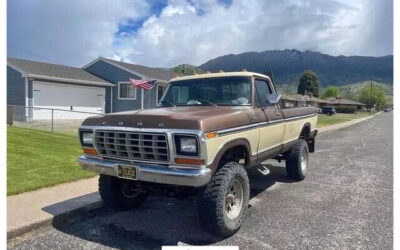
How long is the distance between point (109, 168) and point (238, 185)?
1.74 m

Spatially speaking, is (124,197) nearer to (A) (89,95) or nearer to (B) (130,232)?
(B) (130,232)

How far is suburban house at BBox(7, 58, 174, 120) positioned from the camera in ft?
67.2

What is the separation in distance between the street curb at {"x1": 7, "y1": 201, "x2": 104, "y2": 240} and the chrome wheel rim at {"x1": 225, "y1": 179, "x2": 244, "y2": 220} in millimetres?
2171

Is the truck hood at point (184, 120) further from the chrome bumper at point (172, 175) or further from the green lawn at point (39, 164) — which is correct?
the green lawn at point (39, 164)

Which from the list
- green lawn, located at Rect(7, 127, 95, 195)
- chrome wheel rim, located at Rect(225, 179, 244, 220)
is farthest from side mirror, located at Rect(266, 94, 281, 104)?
green lawn, located at Rect(7, 127, 95, 195)

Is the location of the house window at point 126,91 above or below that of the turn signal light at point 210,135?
above

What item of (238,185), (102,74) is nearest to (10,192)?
(238,185)

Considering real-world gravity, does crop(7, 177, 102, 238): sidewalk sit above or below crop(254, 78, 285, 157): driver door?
below

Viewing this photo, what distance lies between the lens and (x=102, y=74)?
2662 centimetres

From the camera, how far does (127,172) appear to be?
4.29 metres

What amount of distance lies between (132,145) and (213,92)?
1852 millimetres

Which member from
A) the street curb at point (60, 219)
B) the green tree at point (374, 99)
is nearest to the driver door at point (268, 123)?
the street curb at point (60, 219)

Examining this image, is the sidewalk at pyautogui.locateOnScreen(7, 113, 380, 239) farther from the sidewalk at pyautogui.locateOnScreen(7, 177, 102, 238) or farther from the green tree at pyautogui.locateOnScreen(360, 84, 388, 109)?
the green tree at pyautogui.locateOnScreen(360, 84, 388, 109)

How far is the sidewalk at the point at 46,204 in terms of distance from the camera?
440 cm
